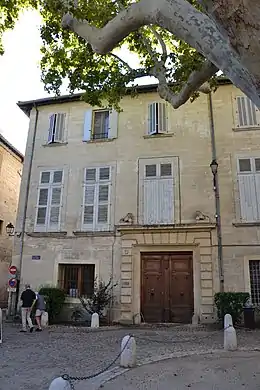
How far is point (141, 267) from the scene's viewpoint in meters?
12.2

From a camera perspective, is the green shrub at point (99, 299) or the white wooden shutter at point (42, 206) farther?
the white wooden shutter at point (42, 206)

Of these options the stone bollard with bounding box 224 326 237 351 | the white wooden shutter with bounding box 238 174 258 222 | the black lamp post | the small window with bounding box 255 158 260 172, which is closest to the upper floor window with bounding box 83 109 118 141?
the black lamp post

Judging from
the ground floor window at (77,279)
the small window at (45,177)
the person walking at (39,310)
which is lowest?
the person walking at (39,310)

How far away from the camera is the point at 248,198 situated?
11688 mm

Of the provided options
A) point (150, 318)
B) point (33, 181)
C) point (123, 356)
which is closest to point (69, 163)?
point (33, 181)

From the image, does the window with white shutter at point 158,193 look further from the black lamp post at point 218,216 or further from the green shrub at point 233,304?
the green shrub at point 233,304

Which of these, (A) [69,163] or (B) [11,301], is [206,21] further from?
(B) [11,301]

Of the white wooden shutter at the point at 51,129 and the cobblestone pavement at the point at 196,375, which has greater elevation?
the white wooden shutter at the point at 51,129

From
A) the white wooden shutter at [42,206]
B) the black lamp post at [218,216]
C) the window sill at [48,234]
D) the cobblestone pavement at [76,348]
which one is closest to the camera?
the cobblestone pavement at [76,348]

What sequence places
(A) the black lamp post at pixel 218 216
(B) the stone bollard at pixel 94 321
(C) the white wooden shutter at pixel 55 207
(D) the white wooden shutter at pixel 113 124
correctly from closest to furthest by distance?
(B) the stone bollard at pixel 94 321
(A) the black lamp post at pixel 218 216
(C) the white wooden shutter at pixel 55 207
(D) the white wooden shutter at pixel 113 124

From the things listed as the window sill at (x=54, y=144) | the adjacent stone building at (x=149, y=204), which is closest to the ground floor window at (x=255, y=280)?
the adjacent stone building at (x=149, y=204)

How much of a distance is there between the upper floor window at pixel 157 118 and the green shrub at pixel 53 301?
6577mm

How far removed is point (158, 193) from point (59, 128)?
16.3ft

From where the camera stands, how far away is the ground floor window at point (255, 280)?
11070 mm
